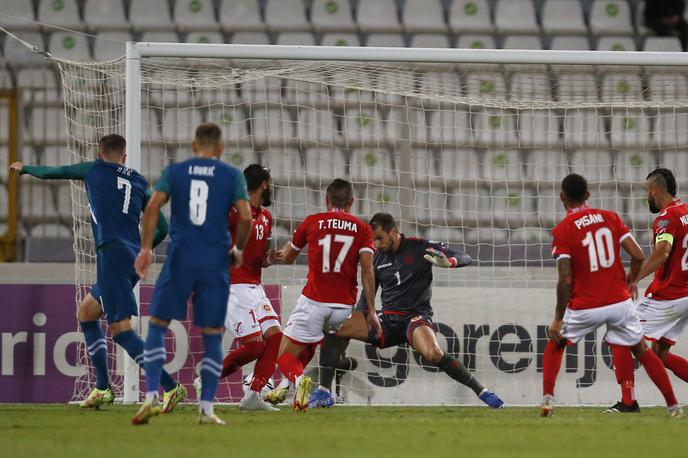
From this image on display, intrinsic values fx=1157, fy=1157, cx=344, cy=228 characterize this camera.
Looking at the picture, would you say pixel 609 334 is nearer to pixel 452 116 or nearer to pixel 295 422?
pixel 295 422

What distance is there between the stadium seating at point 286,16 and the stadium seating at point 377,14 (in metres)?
0.77

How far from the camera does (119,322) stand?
8141 mm

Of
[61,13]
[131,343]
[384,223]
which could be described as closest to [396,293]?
[384,223]

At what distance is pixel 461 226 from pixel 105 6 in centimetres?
619

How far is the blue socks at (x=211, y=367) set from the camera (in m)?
6.76

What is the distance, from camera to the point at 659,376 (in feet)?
27.2

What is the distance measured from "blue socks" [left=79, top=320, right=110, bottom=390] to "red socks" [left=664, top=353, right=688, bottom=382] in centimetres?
441

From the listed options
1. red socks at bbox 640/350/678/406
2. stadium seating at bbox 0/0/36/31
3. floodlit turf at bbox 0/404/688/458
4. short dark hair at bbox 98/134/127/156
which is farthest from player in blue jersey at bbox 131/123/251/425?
stadium seating at bbox 0/0/36/31

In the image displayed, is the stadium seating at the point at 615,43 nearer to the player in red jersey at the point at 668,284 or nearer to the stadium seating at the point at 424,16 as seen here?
the stadium seating at the point at 424,16

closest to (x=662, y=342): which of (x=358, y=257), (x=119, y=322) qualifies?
(x=358, y=257)

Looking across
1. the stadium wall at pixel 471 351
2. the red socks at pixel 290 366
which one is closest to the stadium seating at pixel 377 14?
the stadium wall at pixel 471 351

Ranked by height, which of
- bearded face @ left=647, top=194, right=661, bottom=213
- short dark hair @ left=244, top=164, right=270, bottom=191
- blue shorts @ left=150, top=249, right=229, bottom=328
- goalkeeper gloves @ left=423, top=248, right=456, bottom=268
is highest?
short dark hair @ left=244, top=164, right=270, bottom=191

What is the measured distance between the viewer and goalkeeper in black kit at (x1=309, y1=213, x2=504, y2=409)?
9.38 meters

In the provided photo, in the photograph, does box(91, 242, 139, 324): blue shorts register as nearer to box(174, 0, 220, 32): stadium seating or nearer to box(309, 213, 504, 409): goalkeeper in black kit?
box(309, 213, 504, 409): goalkeeper in black kit
